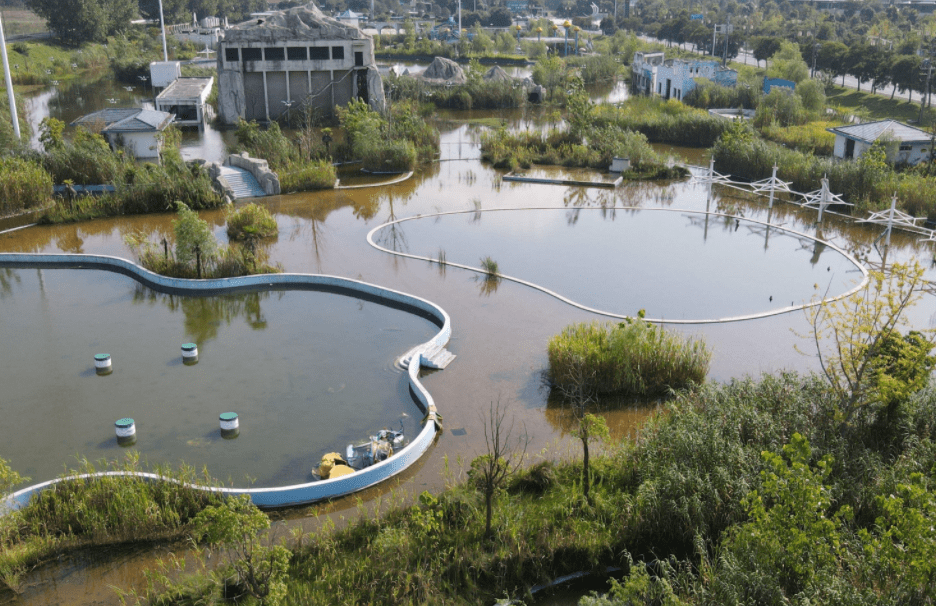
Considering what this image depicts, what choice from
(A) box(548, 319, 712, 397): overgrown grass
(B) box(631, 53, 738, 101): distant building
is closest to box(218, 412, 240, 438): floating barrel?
(A) box(548, 319, 712, 397): overgrown grass

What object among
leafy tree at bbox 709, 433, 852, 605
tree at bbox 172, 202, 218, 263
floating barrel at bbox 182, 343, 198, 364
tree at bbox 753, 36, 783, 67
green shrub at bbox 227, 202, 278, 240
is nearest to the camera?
leafy tree at bbox 709, 433, 852, 605

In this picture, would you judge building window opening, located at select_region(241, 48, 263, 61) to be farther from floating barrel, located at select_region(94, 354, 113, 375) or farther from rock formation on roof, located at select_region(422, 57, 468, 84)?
floating barrel, located at select_region(94, 354, 113, 375)

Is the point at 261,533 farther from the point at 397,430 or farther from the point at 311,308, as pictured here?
the point at 311,308

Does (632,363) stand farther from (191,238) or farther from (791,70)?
(791,70)

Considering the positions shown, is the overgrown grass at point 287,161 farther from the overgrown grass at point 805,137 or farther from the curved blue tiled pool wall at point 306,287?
the overgrown grass at point 805,137

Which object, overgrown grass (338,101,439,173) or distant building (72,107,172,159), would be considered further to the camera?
overgrown grass (338,101,439,173)

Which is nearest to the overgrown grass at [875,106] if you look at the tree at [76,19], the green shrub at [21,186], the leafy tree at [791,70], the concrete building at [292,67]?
the leafy tree at [791,70]

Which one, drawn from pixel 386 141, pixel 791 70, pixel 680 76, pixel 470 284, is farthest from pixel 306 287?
pixel 791 70
